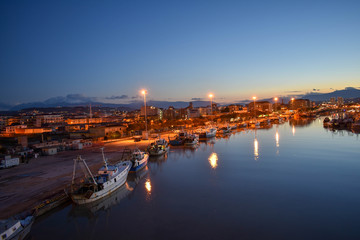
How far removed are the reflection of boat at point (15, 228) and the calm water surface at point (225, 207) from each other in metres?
0.41

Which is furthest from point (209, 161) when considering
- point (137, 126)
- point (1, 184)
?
point (137, 126)

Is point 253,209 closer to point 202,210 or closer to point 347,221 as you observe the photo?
point 202,210

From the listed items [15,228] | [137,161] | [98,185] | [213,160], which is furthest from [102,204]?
[213,160]

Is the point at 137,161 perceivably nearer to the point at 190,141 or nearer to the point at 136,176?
the point at 136,176

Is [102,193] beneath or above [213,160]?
above

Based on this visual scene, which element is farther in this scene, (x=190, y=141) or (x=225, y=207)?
(x=190, y=141)

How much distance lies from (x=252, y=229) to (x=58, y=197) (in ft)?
25.2

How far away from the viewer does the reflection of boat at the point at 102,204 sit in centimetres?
955

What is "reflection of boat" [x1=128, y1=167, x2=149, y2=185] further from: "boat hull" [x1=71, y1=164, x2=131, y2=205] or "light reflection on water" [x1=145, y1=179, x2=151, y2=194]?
"boat hull" [x1=71, y1=164, x2=131, y2=205]

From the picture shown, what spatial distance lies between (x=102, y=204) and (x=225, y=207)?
5.33 metres

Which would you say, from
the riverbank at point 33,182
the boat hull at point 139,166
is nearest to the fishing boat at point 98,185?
the riverbank at point 33,182

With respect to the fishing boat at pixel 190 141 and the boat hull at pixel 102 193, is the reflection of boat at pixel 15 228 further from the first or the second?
the fishing boat at pixel 190 141

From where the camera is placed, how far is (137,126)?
124ft

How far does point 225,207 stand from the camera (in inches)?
376
